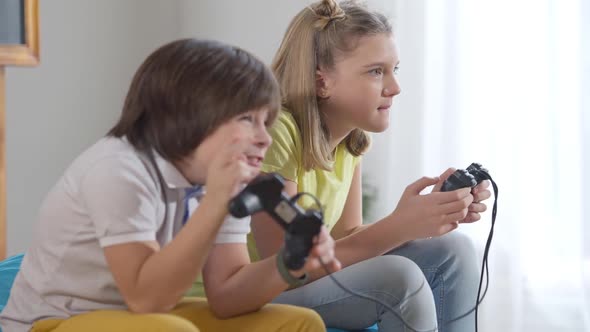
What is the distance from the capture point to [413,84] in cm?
320

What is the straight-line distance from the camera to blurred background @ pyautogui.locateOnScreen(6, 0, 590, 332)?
2.90 metres

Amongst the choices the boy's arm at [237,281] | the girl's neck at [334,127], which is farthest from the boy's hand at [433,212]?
the boy's arm at [237,281]

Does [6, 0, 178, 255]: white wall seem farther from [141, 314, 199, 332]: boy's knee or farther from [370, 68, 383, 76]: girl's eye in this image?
[141, 314, 199, 332]: boy's knee

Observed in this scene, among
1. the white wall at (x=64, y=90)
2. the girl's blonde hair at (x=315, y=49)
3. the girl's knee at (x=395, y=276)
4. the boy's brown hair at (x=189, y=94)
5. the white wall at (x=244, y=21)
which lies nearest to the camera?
the boy's brown hair at (x=189, y=94)

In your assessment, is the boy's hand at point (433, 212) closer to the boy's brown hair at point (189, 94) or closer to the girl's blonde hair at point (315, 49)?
the girl's blonde hair at point (315, 49)

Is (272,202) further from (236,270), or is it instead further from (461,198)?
(461,198)

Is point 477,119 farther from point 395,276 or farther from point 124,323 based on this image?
point 124,323

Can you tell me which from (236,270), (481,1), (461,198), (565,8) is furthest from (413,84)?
(236,270)

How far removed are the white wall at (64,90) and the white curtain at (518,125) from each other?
1.11m

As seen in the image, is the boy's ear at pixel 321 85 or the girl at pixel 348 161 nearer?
the girl at pixel 348 161

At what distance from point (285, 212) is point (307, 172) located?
576 mm

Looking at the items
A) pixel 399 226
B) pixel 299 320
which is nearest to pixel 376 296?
pixel 399 226

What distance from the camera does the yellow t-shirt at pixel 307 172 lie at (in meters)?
1.65

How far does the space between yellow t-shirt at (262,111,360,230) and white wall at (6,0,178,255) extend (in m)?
1.70
